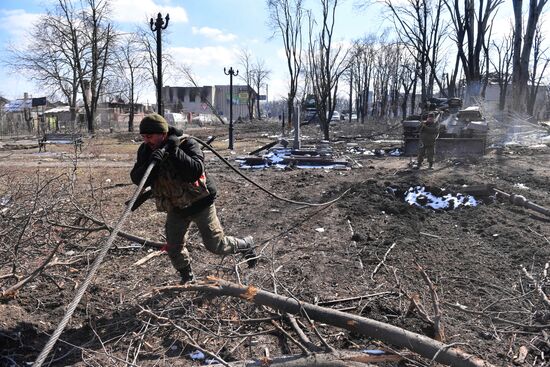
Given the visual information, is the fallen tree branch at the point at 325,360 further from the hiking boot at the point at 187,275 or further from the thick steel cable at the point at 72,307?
the hiking boot at the point at 187,275

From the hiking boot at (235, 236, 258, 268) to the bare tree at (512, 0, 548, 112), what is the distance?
21778 mm

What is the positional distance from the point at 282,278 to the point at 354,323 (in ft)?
4.61

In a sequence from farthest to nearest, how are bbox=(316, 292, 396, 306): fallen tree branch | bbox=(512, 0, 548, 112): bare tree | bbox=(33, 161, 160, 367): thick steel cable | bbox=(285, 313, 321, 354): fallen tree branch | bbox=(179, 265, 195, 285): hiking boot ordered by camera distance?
bbox=(512, 0, 548, 112): bare tree < bbox=(179, 265, 195, 285): hiking boot < bbox=(316, 292, 396, 306): fallen tree branch < bbox=(285, 313, 321, 354): fallen tree branch < bbox=(33, 161, 160, 367): thick steel cable

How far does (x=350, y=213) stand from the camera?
283 inches

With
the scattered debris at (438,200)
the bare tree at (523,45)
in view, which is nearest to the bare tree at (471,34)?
the bare tree at (523,45)

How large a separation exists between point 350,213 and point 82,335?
14.8 ft

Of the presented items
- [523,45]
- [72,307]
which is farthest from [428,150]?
[523,45]

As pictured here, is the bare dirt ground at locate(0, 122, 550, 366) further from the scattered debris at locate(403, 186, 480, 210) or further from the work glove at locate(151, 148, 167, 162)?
the work glove at locate(151, 148, 167, 162)

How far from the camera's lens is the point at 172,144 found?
3602mm

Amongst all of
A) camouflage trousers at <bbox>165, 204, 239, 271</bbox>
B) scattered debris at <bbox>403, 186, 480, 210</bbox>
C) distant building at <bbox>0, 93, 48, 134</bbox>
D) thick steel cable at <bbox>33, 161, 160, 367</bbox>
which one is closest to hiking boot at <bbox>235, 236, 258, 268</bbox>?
camouflage trousers at <bbox>165, 204, 239, 271</bbox>

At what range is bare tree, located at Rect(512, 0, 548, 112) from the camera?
21.6 metres

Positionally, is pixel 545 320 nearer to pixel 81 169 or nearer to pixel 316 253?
pixel 316 253

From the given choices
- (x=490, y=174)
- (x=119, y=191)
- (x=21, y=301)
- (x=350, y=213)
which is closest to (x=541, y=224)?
(x=350, y=213)

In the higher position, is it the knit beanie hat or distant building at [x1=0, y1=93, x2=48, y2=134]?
distant building at [x1=0, y1=93, x2=48, y2=134]
